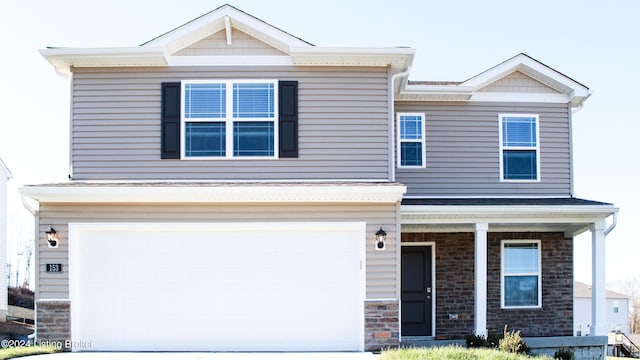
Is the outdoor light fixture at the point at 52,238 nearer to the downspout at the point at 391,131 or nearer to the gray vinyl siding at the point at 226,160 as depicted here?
the gray vinyl siding at the point at 226,160

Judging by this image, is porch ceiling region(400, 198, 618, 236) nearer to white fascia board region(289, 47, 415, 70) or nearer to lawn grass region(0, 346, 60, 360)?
white fascia board region(289, 47, 415, 70)

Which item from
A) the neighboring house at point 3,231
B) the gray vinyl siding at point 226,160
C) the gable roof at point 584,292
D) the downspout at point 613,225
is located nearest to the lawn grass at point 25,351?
the gray vinyl siding at point 226,160

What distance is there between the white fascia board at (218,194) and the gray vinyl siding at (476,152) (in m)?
3.13

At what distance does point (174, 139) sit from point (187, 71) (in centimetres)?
120

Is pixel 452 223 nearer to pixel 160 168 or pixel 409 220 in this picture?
pixel 409 220

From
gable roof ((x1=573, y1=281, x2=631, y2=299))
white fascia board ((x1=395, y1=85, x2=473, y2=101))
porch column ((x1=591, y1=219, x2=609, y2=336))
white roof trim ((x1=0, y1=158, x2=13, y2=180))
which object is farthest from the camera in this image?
gable roof ((x1=573, y1=281, x2=631, y2=299))

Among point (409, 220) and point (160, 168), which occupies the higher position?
point (160, 168)

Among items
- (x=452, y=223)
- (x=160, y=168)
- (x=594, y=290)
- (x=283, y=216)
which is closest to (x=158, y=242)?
(x=160, y=168)

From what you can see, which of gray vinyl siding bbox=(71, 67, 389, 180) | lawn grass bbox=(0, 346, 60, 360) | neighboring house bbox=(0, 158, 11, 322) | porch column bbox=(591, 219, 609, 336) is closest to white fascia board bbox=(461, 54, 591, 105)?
porch column bbox=(591, 219, 609, 336)

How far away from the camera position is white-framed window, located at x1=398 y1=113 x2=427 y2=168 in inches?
584

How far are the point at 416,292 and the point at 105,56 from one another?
24.4 feet

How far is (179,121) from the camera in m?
12.4

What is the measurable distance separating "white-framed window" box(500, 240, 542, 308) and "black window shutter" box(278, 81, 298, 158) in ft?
17.4

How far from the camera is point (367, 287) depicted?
11.8 m
